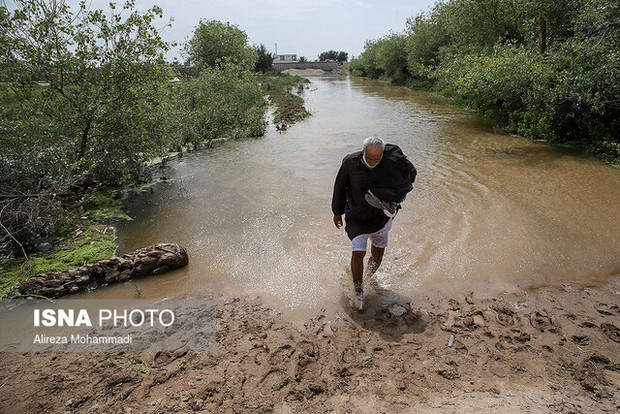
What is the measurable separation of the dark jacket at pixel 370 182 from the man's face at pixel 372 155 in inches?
2.5

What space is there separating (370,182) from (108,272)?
3.70 m

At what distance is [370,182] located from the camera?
3830mm

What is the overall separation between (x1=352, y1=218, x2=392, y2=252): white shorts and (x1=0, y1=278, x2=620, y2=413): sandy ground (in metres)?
0.74

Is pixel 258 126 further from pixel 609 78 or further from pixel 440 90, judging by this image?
pixel 440 90

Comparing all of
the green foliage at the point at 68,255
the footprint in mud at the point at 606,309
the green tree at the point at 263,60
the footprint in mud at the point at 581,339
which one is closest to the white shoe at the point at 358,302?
the footprint in mud at the point at 581,339

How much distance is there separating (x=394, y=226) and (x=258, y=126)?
10.2 metres

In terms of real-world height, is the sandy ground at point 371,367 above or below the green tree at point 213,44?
below

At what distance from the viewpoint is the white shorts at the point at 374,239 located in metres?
3.95

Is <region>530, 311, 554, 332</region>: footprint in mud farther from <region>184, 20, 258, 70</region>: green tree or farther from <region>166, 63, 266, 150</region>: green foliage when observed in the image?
<region>184, 20, 258, 70</region>: green tree

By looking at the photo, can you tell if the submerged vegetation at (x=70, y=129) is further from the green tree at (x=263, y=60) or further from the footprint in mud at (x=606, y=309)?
the green tree at (x=263, y=60)

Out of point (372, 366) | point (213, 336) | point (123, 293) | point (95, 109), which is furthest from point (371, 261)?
point (95, 109)

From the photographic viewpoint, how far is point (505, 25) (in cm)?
1555

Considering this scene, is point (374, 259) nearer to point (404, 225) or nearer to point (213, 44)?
point (404, 225)

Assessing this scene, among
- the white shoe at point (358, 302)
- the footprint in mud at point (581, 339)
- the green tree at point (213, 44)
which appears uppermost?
the green tree at point (213, 44)
